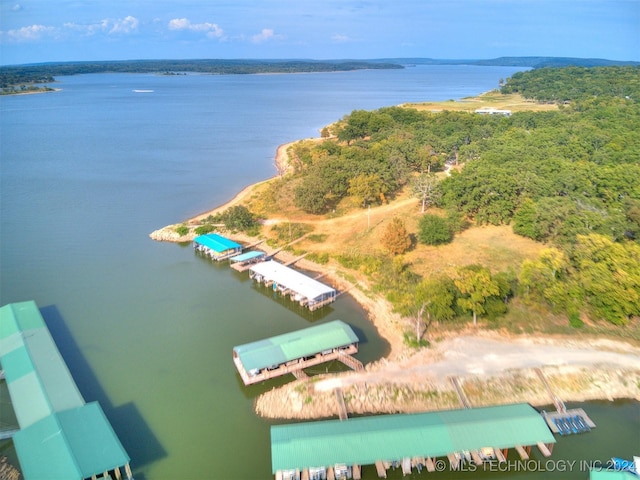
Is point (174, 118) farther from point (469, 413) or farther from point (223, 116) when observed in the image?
point (469, 413)

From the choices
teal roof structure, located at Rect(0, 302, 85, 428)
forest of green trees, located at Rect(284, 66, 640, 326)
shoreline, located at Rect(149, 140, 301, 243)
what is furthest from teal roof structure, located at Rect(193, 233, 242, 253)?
teal roof structure, located at Rect(0, 302, 85, 428)

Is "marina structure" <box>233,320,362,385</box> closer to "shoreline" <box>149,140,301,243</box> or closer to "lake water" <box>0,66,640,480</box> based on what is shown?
"lake water" <box>0,66,640,480</box>

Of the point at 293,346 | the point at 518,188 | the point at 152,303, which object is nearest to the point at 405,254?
the point at 518,188

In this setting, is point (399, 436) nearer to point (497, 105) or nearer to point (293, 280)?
point (293, 280)

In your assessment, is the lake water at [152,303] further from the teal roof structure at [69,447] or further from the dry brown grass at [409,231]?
the dry brown grass at [409,231]

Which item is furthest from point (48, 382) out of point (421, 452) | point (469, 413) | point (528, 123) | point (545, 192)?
point (528, 123)

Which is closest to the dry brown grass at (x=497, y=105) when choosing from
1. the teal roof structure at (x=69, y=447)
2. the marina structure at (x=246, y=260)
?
the marina structure at (x=246, y=260)
